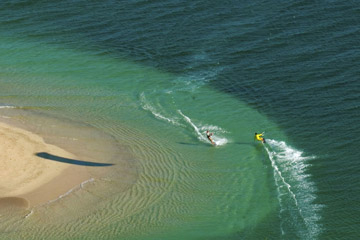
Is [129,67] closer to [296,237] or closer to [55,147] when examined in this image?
[55,147]

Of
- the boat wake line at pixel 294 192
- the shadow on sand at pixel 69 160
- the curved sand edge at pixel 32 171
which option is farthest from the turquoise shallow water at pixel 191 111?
the curved sand edge at pixel 32 171

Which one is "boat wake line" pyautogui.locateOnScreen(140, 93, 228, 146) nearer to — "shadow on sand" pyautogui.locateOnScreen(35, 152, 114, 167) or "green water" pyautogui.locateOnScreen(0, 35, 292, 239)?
"green water" pyautogui.locateOnScreen(0, 35, 292, 239)

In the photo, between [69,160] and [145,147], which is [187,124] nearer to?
[145,147]

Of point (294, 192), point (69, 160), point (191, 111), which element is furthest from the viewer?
point (191, 111)

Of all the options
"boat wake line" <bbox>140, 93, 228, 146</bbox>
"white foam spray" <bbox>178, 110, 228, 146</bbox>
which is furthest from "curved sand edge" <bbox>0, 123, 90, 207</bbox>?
"white foam spray" <bbox>178, 110, 228, 146</bbox>

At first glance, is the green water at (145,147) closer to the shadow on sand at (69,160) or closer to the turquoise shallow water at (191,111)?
the turquoise shallow water at (191,111)

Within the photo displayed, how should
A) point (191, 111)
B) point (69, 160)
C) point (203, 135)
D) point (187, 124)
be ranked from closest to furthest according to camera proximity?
1. point (69, 160)
2. point (203, 135)
3. point (187, 124)
4. point (191, 111)

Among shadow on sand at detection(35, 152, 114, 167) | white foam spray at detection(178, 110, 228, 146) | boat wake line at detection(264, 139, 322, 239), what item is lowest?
boat wake line at detection(264, 139, 322, 239)

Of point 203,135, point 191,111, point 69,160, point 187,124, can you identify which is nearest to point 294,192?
point 203,135
